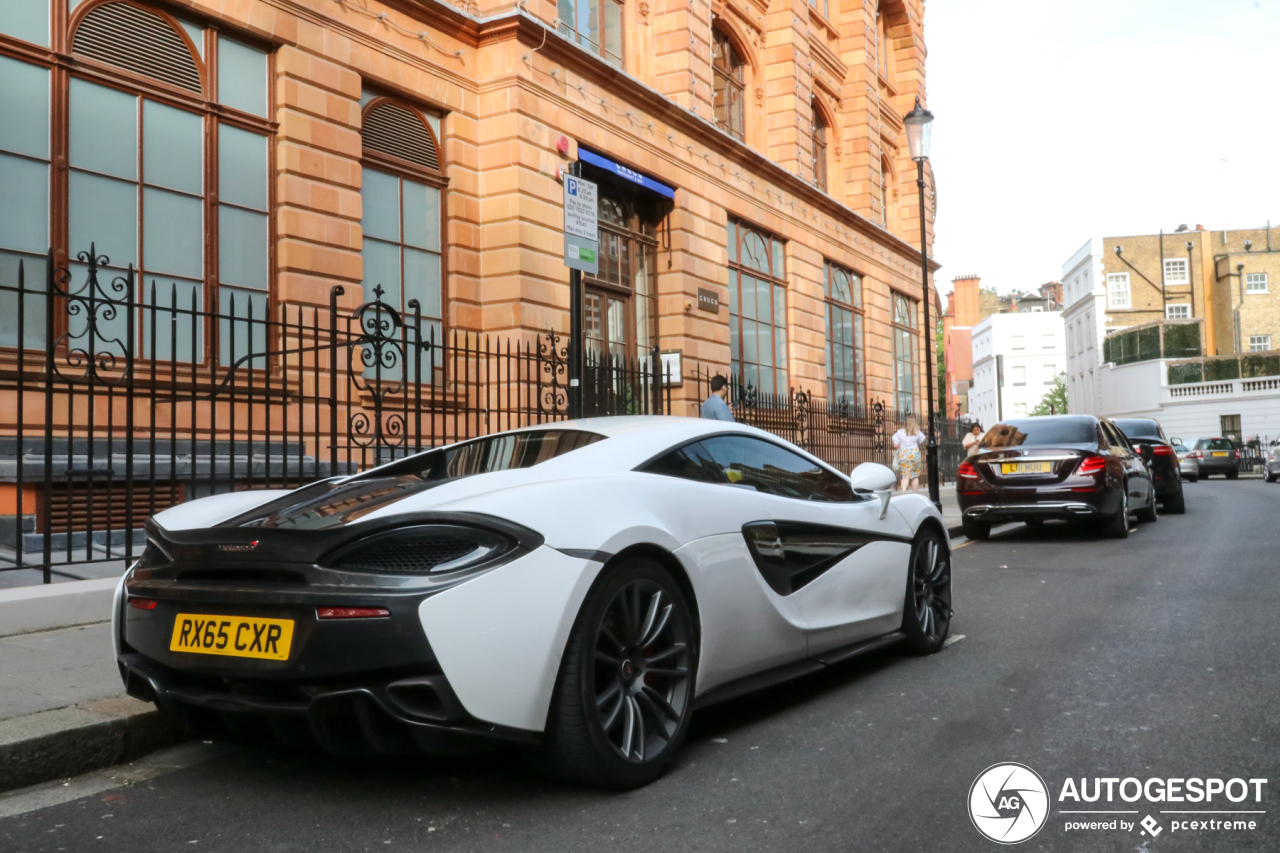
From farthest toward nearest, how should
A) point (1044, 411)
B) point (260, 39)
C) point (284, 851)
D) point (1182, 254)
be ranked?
point (1044, 411), point (1182, 254), point (260, 39), point (284, 851)

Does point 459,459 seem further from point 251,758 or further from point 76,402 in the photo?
point 76,402

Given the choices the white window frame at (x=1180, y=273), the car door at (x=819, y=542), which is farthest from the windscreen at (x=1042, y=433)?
the white window frame at (x=1180, y=273)

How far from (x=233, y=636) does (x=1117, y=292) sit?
243ft

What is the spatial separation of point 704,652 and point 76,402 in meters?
7.45

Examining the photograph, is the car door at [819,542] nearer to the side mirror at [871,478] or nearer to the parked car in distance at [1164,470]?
the side mirror at [871,478]

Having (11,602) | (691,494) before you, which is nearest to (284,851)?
(691,494)

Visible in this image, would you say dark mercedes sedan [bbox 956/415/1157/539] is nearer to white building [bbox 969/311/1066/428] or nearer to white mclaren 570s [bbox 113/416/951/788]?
white mclaren 570s [bbox 113/416/951/788]

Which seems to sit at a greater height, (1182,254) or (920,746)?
(1182,254)

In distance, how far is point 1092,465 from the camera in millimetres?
11875

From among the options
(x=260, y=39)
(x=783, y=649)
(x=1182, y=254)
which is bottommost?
(x=783, y=649)

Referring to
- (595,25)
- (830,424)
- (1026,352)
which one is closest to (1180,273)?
(1026,352)

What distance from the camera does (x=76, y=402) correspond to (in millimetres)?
9188

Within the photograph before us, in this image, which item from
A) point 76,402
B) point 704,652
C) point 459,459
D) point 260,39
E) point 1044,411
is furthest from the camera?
point 1044,411

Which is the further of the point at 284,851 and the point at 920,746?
the point at 920,746
